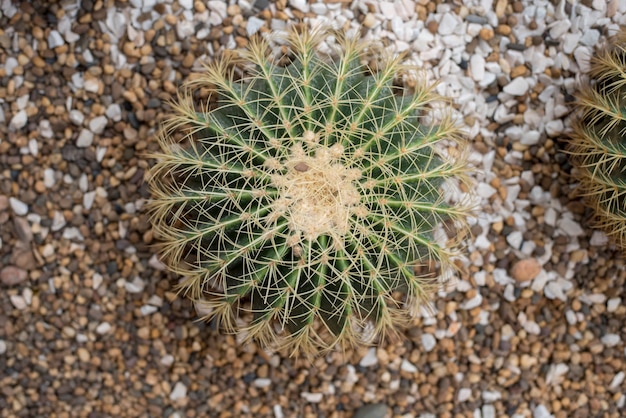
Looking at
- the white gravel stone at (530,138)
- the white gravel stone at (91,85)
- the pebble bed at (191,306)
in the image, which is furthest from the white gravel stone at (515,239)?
the white gravel stone at (91,85)

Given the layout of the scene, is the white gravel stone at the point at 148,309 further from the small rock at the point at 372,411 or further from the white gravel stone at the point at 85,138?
the small rock at the point at 372,411

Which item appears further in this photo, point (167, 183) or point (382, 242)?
point (167, 183)

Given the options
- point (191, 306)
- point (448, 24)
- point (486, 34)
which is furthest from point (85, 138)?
point (486, 34)

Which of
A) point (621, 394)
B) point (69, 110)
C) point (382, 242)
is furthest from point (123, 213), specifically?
point (621, 394)

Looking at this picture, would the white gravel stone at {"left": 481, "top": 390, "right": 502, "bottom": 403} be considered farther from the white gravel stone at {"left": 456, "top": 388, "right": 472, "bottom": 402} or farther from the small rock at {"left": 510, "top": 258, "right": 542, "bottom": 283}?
the small rock at {"left": 510, "top": 258, "right": 542, "bottom": 283}

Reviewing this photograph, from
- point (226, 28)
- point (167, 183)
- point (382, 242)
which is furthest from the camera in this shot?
point (226, 28)

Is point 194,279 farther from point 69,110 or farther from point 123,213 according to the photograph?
point 69,110

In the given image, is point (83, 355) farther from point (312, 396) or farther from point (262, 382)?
point (312, 396)
